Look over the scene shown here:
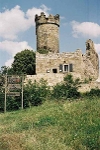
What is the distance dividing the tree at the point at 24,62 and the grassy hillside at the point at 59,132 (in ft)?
77.3

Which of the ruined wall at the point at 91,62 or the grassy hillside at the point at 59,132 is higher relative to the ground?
the ruined wall at the point at 91,62

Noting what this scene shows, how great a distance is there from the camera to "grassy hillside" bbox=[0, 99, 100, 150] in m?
7.74

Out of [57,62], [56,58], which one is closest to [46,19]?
[56,58]

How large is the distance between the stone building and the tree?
1.49 m

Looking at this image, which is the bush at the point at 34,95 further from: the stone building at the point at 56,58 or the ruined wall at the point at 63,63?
the ruined wall at the point at 63,63

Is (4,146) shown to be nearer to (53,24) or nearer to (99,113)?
(99,113)

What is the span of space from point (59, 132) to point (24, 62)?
2735 cm

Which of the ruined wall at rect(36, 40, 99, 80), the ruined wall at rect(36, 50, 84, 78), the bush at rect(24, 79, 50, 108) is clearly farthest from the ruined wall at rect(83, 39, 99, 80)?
the bush at rect(24, 79, 50, 108)

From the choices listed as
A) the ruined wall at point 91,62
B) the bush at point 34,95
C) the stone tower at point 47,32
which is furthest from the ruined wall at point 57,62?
the bush at point 34,95

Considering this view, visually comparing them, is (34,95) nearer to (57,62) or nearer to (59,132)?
(59,132)

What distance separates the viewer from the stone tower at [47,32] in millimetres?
36188

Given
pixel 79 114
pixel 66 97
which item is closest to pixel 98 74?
pixel 66 97

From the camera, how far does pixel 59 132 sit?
9.19 meters

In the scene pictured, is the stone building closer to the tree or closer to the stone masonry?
the stone masonry
